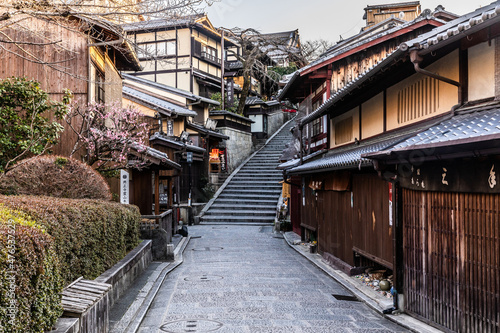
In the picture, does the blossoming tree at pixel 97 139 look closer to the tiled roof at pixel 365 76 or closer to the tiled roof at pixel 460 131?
the tiled roof at pixel 365 76

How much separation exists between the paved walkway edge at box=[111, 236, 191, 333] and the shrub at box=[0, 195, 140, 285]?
3.38 ft

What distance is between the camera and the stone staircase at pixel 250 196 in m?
33.2

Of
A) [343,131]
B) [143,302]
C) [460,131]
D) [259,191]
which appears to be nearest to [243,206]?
[259,191]

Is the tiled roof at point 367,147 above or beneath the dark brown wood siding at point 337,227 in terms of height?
above

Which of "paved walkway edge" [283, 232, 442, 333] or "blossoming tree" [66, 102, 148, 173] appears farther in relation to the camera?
"blossoming tree" [66, 102, 148, 173]

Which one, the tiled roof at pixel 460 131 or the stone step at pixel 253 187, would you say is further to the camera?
the stone step at pixel 253 187

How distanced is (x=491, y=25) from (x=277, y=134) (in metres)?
51.1

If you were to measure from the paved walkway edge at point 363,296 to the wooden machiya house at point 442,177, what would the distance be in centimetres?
21

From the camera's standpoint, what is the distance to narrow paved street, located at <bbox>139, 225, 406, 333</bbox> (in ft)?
28.9

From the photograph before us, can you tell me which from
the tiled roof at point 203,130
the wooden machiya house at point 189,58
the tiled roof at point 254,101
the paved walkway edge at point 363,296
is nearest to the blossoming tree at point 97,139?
the paved walkway edge at point 363,296

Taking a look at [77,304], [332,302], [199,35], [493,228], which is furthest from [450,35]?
[199,35]

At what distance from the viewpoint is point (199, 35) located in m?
45.2

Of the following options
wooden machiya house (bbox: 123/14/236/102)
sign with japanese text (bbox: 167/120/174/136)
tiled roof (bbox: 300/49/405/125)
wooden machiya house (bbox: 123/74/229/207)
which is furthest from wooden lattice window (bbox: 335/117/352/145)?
wooden machiya house (bbox: 123/14/236/102)

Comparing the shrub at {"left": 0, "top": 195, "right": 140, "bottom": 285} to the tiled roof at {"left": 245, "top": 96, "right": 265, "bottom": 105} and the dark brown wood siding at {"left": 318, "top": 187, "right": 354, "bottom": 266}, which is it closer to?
the dark brown wood siding at {"left": 318, "top": 187, "right": 354, "bottom": 266}
